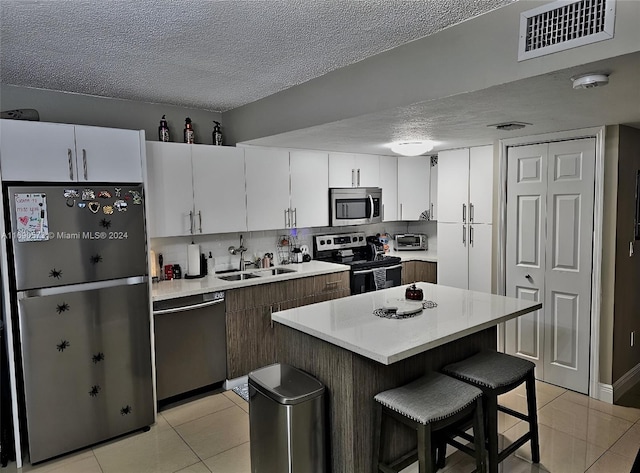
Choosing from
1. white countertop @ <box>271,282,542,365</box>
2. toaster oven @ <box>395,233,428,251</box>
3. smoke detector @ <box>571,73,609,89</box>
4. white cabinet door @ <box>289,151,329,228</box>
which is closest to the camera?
smoke detector @ <box>571,73,609,89</box>

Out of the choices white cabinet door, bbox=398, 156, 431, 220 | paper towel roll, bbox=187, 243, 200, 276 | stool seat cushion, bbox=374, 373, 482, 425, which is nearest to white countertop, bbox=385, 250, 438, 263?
white cabinet door, bbox=398, 156, 431, 220

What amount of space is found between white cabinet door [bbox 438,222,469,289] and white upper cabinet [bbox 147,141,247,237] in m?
2.18

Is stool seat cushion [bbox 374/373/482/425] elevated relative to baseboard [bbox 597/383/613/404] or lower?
elevated

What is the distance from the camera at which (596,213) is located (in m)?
3.38

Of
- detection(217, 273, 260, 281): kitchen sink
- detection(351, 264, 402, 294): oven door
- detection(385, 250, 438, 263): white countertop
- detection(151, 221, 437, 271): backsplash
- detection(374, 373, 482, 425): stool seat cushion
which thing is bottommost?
detection(374, 373, 482, 425): stool seat cushion

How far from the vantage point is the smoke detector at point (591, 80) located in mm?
1891

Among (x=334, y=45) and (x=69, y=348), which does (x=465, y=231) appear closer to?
(x=334, y=45)

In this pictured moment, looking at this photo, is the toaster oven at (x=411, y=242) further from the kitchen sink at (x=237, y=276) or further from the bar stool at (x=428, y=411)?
the bar stool at (x=428, y=411)

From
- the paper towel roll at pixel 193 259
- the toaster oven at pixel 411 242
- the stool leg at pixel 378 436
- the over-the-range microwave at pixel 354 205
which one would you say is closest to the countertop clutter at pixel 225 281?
the paper towel roll at pixel 193 259

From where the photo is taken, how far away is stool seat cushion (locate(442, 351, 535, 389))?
2.37 m

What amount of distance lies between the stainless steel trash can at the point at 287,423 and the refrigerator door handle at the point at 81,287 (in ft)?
3.95

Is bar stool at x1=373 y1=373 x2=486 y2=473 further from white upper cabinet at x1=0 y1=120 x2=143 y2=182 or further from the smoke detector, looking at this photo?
white upper cabinet at x1=0 y1=120 x2=143 y2=182

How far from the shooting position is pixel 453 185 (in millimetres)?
4609

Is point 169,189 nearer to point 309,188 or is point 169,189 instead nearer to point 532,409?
point 309,188
